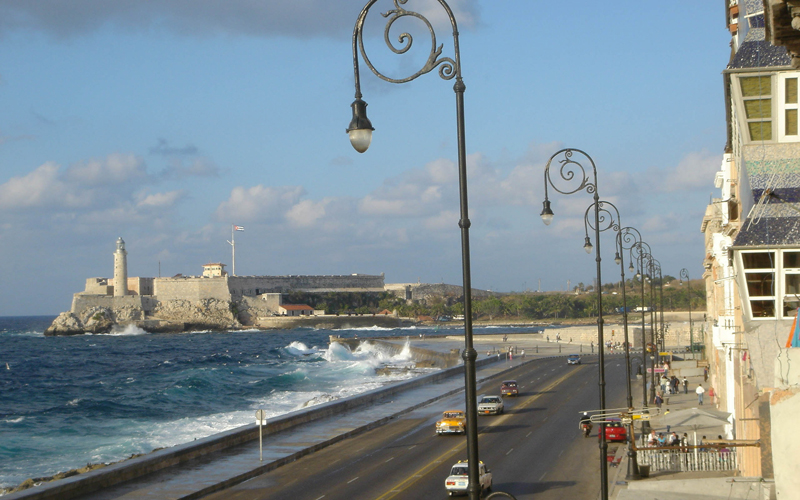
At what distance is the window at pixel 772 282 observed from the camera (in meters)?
15.3

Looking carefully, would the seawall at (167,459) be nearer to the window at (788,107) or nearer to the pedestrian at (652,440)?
the pedestrian at (652,440)

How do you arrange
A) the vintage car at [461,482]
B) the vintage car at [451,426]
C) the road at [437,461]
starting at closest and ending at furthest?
1. the vintage car at [461,482]
2. the road at [437,461]
3. the vintage car at [451,426]

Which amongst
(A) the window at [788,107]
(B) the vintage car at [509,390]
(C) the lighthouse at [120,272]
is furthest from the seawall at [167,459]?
(C) the lighthouse at [120,272]

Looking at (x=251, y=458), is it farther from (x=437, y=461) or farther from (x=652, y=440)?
(x=652, y=440)

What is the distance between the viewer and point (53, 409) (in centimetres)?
6122

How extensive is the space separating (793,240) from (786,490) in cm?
739

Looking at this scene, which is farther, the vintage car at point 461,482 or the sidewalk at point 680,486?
the vintage car at point 461,482

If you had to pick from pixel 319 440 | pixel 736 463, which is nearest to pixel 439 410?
pixel 319 440

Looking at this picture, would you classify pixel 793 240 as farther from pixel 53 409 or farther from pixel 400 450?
pixel 53 409

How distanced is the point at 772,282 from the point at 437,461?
15.2 meters

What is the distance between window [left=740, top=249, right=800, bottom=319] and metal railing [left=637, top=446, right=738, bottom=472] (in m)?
9.94

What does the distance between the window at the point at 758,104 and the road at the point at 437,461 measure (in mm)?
11769

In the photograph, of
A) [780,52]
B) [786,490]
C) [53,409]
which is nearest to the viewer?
[786,490]

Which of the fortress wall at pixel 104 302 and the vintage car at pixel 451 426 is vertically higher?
the fortress wall at pixel 104 302
